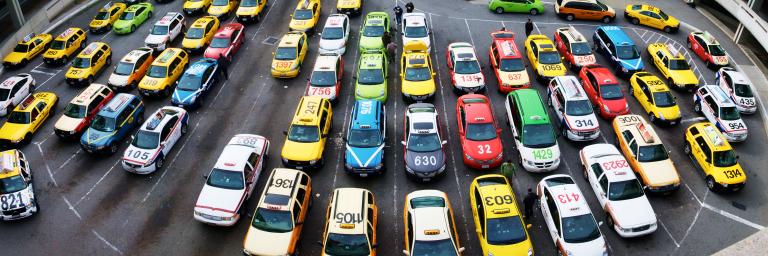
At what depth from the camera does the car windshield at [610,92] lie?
25.8 metres

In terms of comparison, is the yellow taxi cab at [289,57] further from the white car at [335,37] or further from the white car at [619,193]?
the white car at [619,193]

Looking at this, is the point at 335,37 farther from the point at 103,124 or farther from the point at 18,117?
the point at 18,117

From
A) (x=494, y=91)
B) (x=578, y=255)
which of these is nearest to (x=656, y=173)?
(x=578, y=255)

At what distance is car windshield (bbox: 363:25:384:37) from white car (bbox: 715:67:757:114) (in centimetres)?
1794

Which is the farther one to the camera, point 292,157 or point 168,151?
point 168,151


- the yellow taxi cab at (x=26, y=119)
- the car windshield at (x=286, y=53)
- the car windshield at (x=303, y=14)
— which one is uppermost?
the car windshield at (x=303, y=14)

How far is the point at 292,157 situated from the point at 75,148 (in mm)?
10686

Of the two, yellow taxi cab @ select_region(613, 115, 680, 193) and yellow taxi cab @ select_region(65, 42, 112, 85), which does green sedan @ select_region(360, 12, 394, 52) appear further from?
yellow taxi cab @ select_region(65, 42, 112, 85)

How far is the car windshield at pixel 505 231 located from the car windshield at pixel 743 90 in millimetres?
16033

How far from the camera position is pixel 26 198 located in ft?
68.8

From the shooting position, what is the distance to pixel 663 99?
25734 mm

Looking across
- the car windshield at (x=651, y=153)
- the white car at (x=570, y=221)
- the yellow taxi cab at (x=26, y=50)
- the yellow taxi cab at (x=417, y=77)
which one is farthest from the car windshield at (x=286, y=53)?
the car windshield at (x=651, y=153)

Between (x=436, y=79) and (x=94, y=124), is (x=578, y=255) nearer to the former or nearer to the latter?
(x=436, y=79)

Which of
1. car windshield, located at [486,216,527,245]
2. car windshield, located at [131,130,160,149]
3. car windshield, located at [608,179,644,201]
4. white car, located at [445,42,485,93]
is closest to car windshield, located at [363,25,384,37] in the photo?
white car, located at [445,42,485,93]
